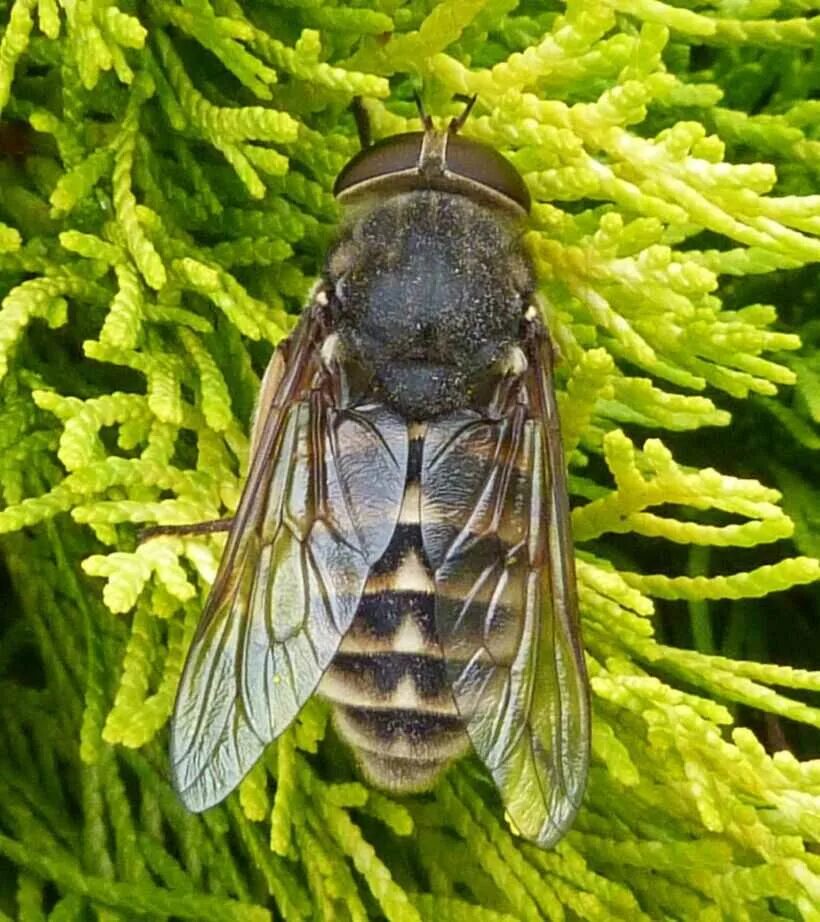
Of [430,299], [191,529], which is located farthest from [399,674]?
[430,299]

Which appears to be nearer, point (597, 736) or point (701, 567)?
point (597, 736)

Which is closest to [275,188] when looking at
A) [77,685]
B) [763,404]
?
[77,685]

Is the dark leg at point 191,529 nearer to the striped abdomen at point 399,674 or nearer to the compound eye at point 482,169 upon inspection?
the striped abdomen at point 399,674

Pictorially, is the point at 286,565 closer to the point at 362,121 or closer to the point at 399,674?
the point at 399,674

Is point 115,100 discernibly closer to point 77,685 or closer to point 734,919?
point 77,685

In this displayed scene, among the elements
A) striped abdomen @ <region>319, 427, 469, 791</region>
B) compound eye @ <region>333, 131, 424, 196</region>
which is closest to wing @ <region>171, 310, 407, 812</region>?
striped abdomen @ <region>319, 427, 469, 791</region>

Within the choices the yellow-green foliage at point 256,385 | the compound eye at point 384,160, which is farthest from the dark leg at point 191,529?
the compound eye at point 384,160
